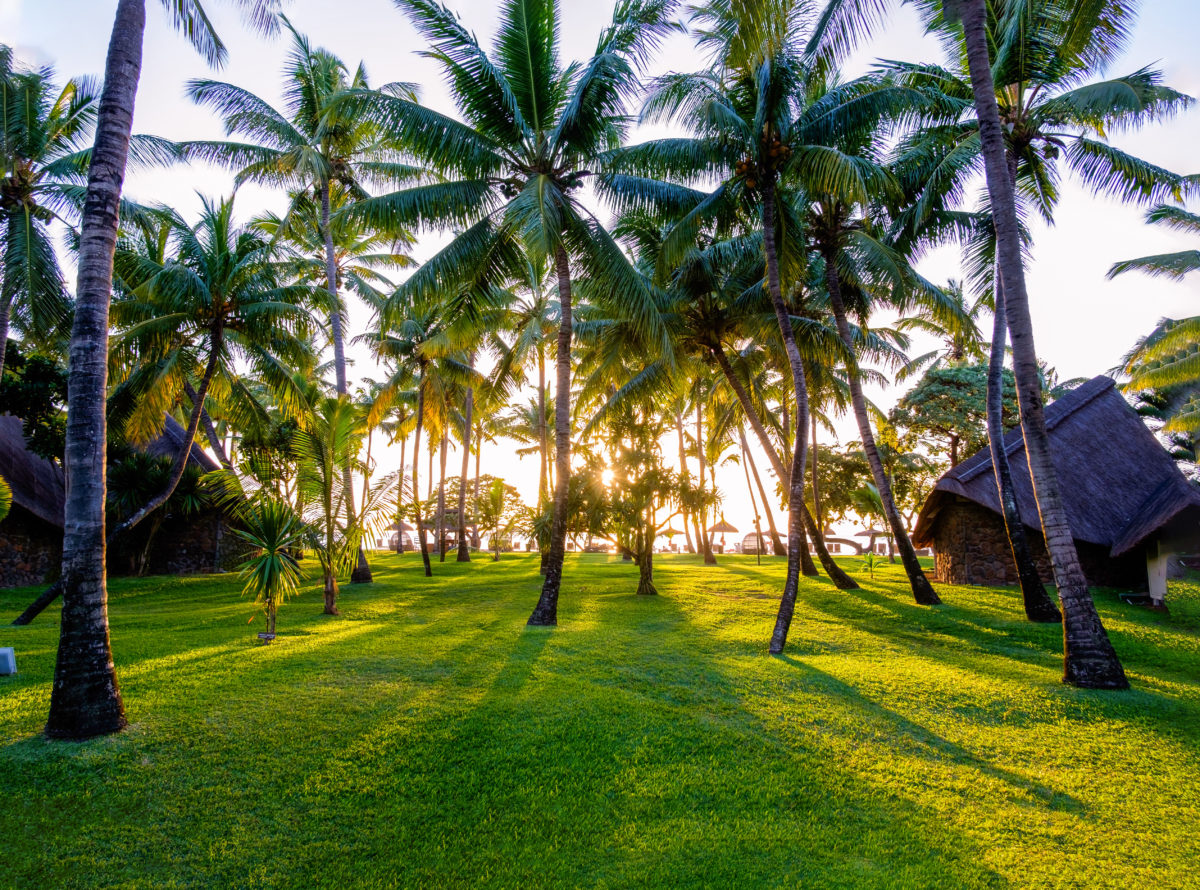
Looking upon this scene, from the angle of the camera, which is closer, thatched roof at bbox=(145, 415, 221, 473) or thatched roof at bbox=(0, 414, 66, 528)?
thatched roof at bbox=(0, 414, 66, 528)

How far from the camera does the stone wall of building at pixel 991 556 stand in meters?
14.3

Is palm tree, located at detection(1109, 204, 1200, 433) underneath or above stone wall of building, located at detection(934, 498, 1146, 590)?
above

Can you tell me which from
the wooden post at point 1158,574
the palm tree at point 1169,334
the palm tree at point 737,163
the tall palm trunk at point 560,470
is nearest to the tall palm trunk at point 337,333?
the tall palm trunk at point 560,470

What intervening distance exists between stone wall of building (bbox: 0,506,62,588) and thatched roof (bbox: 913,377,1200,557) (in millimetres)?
22594

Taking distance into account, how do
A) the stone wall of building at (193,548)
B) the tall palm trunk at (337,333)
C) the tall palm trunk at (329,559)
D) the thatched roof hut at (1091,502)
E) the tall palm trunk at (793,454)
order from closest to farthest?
the tall palm trunk at (793,454) < the tall palm trunk at (329,559) < the thatched roof hut at (1091,502) < the tall palm trunk at (337,333) < the stone wall of building at (193,548)

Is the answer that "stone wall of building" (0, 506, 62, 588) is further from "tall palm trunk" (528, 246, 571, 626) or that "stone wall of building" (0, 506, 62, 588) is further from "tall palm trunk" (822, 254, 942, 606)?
"tall palm trunk" (822, 254, 942, 606)

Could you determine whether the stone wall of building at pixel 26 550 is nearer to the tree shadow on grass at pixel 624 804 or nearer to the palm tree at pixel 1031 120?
the tree shadow on grass at pixel 624 804

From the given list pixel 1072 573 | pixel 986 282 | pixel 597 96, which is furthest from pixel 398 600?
pixel 986 282

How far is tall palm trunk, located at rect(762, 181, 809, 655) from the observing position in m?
9.16

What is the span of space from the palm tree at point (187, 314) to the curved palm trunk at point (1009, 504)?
48.8 ft

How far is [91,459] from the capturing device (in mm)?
5453

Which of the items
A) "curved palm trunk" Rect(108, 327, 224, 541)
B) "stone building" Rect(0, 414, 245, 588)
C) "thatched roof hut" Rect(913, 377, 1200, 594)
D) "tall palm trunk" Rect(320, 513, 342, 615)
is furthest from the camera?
"stone building" Rect(0, 414, 245, 588)

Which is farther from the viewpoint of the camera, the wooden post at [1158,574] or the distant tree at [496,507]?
the distant tree at [496,507]

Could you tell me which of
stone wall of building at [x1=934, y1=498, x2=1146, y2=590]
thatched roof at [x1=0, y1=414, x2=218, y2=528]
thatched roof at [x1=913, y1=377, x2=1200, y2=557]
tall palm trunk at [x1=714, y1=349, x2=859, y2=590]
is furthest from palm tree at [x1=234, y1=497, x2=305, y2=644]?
stone wall of building at [x1=934, y1=498, x2=1146, y2=590]
